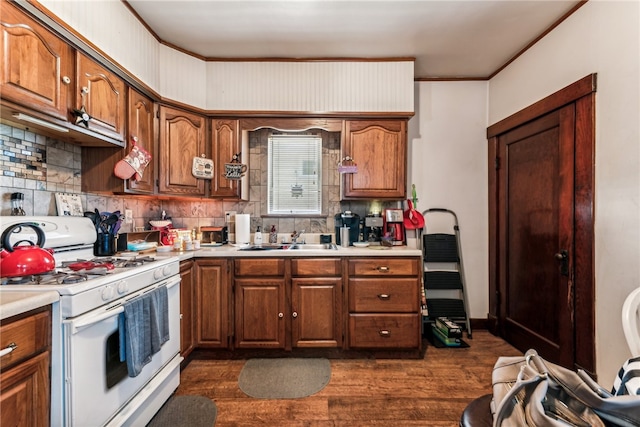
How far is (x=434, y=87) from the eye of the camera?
2.98 meters

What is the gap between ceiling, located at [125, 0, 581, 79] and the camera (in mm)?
1961

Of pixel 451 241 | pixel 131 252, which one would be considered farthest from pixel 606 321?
pixel 131 252

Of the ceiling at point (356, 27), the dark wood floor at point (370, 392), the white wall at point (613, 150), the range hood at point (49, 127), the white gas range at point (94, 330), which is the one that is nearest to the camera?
the white gas range at point (94, 330)

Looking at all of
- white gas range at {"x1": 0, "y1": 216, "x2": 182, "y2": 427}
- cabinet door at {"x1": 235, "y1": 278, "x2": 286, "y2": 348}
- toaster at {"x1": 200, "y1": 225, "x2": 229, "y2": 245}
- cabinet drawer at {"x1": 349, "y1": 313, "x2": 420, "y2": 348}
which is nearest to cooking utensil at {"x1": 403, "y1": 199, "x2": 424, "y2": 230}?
cabinet drawer at {"x1": 349, "y1": 313, "x2": 420, "y2": 348}

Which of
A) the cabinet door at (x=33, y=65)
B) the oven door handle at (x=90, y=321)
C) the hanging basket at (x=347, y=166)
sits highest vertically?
the cabinet door at (x=33, y=65)

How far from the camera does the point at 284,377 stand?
209 cm

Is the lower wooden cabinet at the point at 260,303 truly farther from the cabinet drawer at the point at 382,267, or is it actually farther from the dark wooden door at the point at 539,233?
the dark wooden door at the point at 539,233

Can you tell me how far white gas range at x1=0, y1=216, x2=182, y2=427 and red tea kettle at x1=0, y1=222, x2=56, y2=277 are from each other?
1.4 inches

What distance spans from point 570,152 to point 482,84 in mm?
1359

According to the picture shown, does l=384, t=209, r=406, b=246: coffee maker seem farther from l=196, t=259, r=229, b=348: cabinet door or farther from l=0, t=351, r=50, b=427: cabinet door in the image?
l=0, t=351, r=50, b=427: cabinet door

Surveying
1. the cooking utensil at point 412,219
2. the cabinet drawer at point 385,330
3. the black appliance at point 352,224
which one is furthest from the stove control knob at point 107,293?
the cooking utensil at point 412,219

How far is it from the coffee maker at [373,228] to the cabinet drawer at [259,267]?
3.09 feet

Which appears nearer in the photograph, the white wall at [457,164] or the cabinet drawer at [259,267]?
the cabinet drawer at [259,267]

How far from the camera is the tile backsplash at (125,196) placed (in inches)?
60.6
